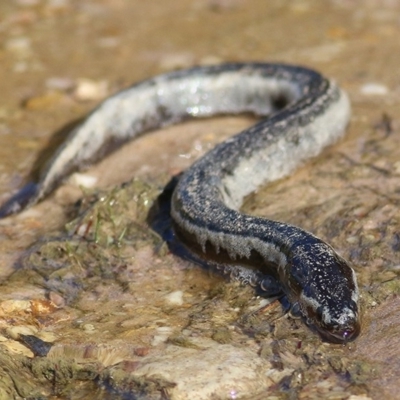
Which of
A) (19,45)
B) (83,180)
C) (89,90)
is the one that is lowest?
(83,180)

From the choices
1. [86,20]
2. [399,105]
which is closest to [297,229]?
[399,105]

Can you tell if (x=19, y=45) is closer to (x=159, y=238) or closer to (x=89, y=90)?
(x=89, y=90)

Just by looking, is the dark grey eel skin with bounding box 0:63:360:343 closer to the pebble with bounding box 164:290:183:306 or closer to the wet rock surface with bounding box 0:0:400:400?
the wet rock surface with bounding box 0:0:400:400

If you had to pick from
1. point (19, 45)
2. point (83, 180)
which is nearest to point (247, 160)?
point (83, 180)

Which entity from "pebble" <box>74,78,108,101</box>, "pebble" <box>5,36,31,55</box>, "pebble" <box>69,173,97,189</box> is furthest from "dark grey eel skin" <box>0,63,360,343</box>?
"pebble" <box>5,36,31,55</box>

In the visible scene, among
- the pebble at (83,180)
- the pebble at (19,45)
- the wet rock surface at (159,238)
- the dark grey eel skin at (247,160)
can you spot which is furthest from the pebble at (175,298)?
the pebble at (19,45)

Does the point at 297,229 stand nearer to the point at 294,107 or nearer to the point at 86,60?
the point at 294,107

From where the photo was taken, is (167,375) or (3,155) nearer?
(167,375)

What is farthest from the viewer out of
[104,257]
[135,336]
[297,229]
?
[104,257]
